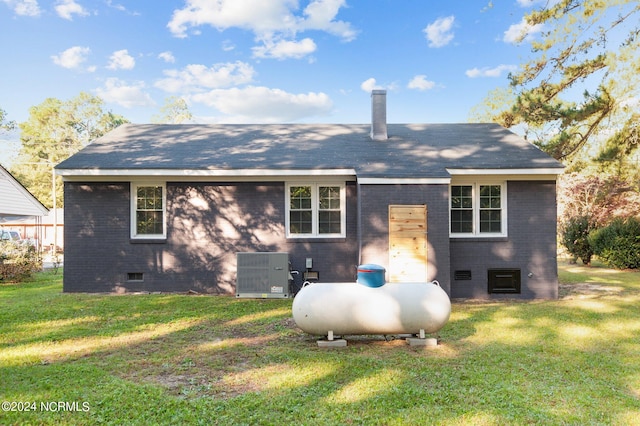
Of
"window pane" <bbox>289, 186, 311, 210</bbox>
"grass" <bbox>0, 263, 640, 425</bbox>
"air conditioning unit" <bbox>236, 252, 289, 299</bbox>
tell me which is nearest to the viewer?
"grass" <bbox>0, 263, 640, 425</bbox>

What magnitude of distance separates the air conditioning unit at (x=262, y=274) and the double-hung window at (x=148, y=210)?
2485 mm

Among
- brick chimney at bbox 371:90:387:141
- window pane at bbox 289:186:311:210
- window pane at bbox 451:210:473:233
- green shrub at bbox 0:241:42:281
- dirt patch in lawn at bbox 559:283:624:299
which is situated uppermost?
brick chimney at bbox 371:90:387:141

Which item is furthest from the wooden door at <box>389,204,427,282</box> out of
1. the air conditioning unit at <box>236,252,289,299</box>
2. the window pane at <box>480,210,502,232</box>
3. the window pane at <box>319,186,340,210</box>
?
the air conditioning unit at <box>236,252,289,299</box>

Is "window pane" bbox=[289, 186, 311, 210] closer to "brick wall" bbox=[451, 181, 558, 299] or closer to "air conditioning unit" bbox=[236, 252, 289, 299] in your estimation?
"air conditioning unit" bbox=[236, 252, 289, 299]

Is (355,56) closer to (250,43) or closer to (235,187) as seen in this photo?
(250,43)

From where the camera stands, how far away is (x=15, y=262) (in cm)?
1403

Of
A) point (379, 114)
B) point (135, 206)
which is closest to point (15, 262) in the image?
point (135, 206)

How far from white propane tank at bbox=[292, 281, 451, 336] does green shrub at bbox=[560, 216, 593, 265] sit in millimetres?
15424

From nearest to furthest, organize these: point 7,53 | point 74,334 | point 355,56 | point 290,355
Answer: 1. point 290,355
2. point 74,334
3. point 355,56
4. point 7,53

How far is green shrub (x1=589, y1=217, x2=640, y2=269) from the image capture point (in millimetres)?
16203

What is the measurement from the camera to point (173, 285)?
10.9m

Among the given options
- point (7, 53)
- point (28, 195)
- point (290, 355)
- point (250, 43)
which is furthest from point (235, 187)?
point (7, 53)

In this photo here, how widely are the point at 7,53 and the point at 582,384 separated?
43418mm

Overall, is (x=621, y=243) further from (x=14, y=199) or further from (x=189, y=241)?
(x=14, y=199)
